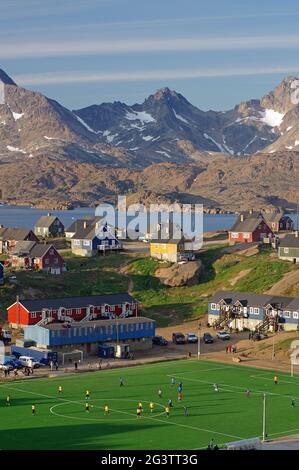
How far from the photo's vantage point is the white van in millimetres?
95938

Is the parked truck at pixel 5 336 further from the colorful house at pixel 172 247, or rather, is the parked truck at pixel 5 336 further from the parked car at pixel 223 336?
the colorful house at pixel 172 247

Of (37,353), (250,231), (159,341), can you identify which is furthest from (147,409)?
(250,231)

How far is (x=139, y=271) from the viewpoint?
144 metres

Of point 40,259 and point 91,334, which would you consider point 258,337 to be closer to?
point 91,334

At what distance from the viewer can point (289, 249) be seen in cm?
13975

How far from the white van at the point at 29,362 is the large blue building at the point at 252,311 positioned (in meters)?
28.3

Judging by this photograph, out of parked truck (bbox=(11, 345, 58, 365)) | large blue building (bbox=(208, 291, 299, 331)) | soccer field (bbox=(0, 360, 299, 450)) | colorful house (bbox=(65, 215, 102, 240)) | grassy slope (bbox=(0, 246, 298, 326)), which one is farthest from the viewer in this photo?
colorful house (bbox=(65, 215, 102, 240))

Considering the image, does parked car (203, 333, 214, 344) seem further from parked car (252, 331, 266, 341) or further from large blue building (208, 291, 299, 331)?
large blue building (208, 291, 299, 331)

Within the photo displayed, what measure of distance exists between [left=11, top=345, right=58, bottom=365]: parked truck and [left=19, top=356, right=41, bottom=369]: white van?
1.02 metres

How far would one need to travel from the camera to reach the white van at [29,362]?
95.9 metres

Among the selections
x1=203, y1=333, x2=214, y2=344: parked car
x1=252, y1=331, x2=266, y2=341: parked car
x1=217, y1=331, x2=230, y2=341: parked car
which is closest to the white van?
x1=203, y1=333, x2=214, y2=344: parked car

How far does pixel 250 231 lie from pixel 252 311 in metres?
46.8
